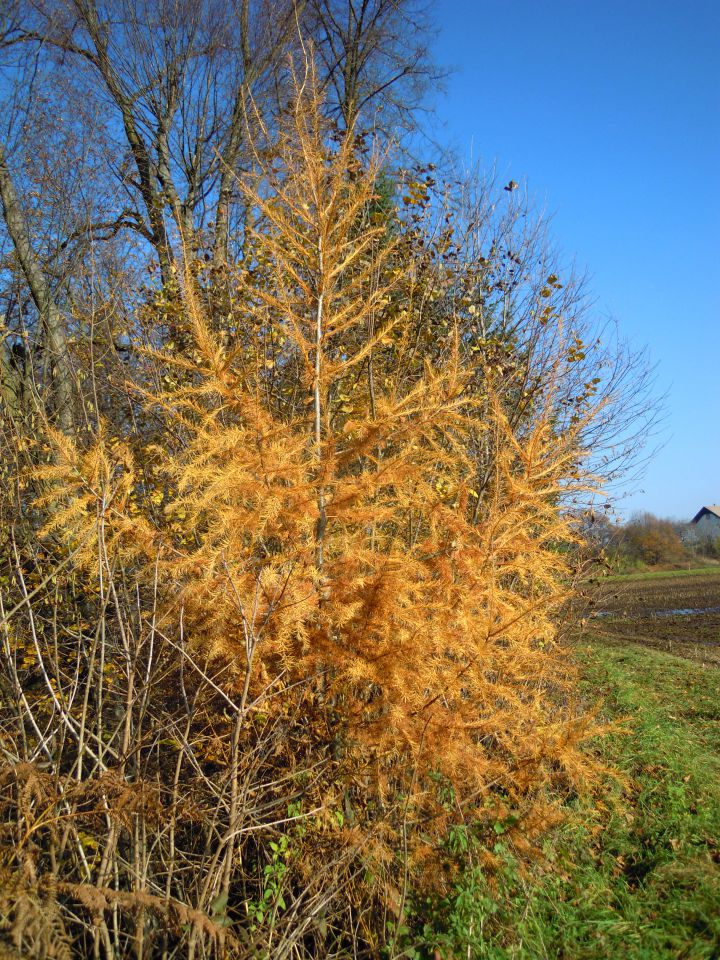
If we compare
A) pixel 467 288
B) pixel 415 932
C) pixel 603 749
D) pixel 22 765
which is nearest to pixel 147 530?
pixel 22 765

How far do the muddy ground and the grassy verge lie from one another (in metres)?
1.82

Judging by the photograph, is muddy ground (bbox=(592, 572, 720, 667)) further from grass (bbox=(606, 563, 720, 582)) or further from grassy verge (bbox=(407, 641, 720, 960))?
grass (bbox=(606, 563, 720, 582))

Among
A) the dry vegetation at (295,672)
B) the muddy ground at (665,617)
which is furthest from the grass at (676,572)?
the dry vegetation at (295,672)

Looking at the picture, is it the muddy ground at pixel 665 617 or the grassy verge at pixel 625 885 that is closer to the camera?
the grassy verge at pixel 625 885

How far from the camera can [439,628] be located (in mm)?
2959

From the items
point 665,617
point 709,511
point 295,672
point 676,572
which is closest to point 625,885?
point 295,672

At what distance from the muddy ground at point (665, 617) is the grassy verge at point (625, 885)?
5.97 feet

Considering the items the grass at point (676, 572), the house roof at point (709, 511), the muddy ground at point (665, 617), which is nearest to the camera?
the muddy ground at point (665, 617)

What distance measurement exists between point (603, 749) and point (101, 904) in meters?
5.20

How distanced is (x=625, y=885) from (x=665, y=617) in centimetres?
1479

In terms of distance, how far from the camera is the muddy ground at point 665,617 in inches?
410

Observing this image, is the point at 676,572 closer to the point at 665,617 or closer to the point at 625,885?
the point at 665,617

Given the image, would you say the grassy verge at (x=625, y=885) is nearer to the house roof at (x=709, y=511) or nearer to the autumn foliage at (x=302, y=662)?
the autumn foliage at (x=302, y=662)

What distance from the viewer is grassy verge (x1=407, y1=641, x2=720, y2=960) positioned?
3.46 m
